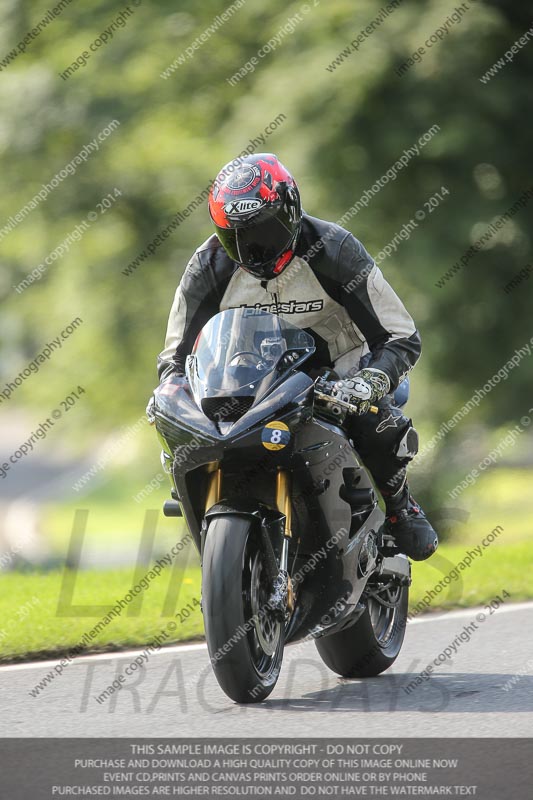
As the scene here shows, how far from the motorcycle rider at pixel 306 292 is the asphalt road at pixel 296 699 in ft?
3.30

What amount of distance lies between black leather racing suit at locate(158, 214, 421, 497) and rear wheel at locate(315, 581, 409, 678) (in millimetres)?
726

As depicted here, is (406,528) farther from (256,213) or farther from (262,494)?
(256,213)

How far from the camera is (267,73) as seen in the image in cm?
1652

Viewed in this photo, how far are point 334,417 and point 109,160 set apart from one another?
1574cm

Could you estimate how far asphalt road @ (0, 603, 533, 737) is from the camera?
4.97 meters

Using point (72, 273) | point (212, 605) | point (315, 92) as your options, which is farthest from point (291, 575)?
point (72, 273)

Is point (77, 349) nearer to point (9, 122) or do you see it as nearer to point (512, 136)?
point (9, 122)

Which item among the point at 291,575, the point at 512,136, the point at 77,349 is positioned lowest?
the point at 77,349

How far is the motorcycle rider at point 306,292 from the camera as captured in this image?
18.6 feet

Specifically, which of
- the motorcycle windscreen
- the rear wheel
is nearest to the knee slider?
the rear wheel

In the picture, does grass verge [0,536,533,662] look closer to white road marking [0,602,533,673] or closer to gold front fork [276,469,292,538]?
white road marking [0,602,533,673]

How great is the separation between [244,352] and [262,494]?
592 mm

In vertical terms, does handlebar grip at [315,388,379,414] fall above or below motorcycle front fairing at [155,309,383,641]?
above
